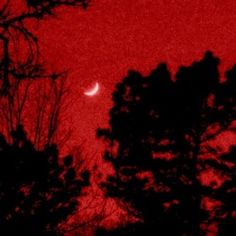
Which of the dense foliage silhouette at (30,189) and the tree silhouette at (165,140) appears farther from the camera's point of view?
the tree silhouette at (165,140)

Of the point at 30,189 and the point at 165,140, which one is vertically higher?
the point at 165,140

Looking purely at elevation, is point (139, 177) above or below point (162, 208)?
above

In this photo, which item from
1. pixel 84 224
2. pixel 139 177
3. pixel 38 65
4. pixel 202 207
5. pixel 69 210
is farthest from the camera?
pixel 139 177

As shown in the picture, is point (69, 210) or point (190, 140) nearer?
point (69, 210)

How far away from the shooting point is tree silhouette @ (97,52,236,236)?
1948cm

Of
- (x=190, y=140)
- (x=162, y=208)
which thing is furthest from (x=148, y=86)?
(x=162, y=208)

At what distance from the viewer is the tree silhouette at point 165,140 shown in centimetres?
1948

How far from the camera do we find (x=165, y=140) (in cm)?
2058

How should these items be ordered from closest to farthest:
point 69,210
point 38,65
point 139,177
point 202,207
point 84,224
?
point 38,65 < point 84,224 < point 69,210 < point 202,207 < point 139,177

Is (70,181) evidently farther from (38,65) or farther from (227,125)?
(227,125)

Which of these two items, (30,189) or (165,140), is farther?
(165,140)

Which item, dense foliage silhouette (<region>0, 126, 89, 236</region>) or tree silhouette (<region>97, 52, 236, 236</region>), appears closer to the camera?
dense foliage silhouette (<region>0, 126, 89, 236</region>)

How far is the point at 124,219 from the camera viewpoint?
20281mm

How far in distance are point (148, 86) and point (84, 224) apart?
10519 mm
